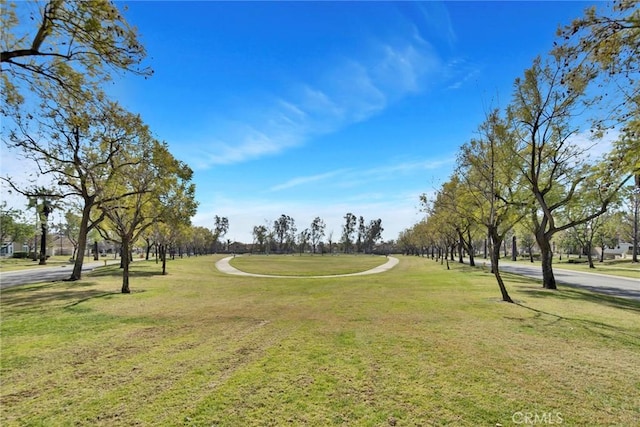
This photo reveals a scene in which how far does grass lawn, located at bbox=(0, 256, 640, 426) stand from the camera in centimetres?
417

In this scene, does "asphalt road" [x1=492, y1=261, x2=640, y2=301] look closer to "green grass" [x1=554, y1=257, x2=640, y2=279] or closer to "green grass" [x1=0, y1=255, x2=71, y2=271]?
"green grass" [x1=554, y1=257, x2=640, y2=279]

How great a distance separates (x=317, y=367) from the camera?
5.71 m

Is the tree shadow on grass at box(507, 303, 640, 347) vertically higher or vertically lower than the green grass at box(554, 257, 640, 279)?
higher

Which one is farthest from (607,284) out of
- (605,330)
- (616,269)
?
(616,269)

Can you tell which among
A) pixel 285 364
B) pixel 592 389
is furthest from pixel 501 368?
pixel 285 364

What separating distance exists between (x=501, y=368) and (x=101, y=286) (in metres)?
18.1

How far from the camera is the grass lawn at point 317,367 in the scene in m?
4.17

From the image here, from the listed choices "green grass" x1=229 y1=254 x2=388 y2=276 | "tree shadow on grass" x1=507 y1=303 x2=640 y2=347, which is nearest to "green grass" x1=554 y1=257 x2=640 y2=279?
"green grass" x1=229 y1=254 x2=388 y2=276

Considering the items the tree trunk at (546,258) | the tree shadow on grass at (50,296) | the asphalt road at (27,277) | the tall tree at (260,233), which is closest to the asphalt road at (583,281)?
the asphalt road at (27,277)

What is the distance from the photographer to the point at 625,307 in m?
12.5

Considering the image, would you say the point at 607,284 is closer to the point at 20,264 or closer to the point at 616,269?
the point at 616,269

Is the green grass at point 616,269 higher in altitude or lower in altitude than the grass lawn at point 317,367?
lower

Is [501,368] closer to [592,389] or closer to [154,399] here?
[592,389]

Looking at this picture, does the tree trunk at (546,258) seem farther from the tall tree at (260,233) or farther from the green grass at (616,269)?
the tall tree at (260,233)
